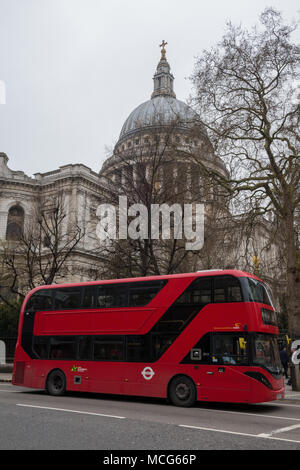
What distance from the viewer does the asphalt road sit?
21.6ft

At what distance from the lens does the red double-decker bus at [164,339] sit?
11.6m

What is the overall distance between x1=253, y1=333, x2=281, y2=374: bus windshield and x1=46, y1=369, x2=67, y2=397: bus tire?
6.80 meters

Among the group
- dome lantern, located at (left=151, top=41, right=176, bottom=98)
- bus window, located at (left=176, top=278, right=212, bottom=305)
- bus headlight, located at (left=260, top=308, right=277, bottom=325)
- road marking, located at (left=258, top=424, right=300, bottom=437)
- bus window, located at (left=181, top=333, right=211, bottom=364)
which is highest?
dome lantern, located at (left=151, top=41, right=176, bottom=98)

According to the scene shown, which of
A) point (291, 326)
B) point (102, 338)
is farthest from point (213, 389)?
point (291, 326)

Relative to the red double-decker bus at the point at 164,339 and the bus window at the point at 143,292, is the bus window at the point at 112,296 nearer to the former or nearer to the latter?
the red double-decker bus at the point at 164,339

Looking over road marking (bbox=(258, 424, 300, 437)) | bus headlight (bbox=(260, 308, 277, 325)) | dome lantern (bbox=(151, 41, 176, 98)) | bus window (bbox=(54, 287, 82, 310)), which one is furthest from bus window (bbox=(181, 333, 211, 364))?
dome lantern (bbox=(151, 41, 176, 98))

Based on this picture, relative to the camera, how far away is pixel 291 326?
18922 millimetres

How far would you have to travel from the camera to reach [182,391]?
12.2 m

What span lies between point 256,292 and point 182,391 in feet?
11.6

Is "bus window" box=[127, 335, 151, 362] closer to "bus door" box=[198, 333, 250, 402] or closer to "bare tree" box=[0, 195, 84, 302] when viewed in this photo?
"bus door" box=[198, 333, 250, 402]

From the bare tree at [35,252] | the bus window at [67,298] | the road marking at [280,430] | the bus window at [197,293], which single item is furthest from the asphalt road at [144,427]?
the bare tree at [35,252]

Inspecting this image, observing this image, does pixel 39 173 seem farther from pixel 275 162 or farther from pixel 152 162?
pixel 275 162

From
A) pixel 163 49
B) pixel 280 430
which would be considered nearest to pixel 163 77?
pixel 163 49

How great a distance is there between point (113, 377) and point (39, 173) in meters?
49.0
